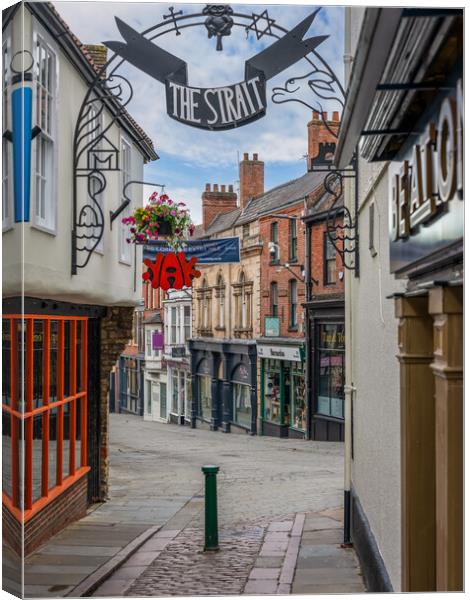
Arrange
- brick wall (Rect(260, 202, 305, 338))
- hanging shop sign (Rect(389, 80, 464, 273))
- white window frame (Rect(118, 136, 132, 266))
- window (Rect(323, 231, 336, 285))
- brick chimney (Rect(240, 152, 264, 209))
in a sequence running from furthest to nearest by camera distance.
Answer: window (Rect(323, 231, 336, 285)) < brick wall (Rect(260, 202, 305, 338)) < white window frame (Rect(118, 136, 132, 266)) < brick chimney (Rect(240, 152, 264, 209)) < hanging shop sign (Rect(389, 80, 464, 273))

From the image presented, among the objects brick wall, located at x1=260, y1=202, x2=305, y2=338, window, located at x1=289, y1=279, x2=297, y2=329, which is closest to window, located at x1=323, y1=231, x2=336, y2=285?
brick wall, located at x1=260, y1=202, x2=305, y2=338

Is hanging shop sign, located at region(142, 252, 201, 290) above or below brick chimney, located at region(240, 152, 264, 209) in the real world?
below

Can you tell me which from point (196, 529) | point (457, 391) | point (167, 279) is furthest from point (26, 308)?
point (457, 391)

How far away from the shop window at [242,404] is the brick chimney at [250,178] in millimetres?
2187

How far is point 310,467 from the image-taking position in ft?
26.4

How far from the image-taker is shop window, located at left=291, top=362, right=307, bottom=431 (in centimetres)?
849

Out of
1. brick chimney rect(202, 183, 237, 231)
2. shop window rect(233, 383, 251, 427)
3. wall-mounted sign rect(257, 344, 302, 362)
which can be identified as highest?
brick chimney rect(202, 183, 237, 231)

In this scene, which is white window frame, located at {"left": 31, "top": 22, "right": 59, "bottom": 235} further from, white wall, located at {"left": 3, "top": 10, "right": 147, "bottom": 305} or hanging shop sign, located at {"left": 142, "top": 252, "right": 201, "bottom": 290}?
hanging shop sign, located at {"left": 142, "top": 252, "right": 201, "bottom": 290}

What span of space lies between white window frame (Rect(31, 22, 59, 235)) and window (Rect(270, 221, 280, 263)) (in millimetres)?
2208

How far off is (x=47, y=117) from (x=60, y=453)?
12.2ft

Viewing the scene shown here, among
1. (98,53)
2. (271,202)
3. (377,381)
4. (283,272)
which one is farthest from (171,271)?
(377,381)

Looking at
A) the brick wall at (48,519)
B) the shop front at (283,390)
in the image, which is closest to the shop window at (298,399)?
the shop front at (283,390)

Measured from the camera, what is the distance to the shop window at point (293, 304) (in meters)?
8.64

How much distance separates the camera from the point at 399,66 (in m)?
3.51
